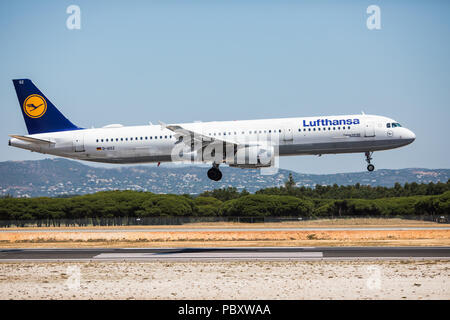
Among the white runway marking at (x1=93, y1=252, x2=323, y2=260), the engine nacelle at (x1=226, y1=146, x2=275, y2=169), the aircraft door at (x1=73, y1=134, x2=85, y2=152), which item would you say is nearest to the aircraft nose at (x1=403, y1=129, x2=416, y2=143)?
the engine nacelle at (x1=226, y1=146, x2=275, y2=169)

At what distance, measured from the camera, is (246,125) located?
163 ft

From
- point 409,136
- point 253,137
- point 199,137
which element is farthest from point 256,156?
point 409,136

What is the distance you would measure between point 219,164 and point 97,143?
1121 cm

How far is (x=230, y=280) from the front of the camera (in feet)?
86.9

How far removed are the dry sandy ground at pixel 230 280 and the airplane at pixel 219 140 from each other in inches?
683

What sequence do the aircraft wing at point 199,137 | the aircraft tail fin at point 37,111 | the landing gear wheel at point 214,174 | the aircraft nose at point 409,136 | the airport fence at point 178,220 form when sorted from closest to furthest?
the aircraft wing at point 199,137 → the aircraft nose at point 409,136 → the landing gear wheel at point 214,174 → the aircraft tail fin at point 37,111 → the airport fence at point 178,220

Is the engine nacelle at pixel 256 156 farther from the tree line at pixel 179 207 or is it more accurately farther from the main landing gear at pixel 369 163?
the tree line at pixel 179 207

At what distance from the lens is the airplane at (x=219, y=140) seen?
47938 mm

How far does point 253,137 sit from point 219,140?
284 centimetres

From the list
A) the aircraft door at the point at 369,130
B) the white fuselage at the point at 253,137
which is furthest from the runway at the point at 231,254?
the aircraft door at the point at 369,130

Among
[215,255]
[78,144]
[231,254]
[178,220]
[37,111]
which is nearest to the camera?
[215,255]

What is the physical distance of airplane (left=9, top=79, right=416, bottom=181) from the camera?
47938 mm

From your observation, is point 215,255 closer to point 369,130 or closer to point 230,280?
point 230,280
